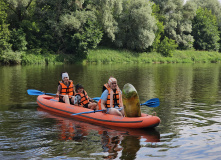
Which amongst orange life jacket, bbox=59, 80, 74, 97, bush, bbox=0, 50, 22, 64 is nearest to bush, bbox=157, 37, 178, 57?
bush, bbox=0, 50, 22, 64

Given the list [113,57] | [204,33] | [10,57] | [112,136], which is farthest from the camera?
[204,33]

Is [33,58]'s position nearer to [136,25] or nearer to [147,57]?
[136,25]

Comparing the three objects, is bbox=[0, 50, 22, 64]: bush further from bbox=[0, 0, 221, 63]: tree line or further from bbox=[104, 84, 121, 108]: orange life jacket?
bbox=[104, 84, 121, 108]: orange life jacket

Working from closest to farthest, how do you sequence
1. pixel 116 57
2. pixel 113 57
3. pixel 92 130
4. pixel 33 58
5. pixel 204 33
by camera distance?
pixel 92 130 → pixel 33 58 → pixel 113 57 → pixel 116 57 → pixel 204 33

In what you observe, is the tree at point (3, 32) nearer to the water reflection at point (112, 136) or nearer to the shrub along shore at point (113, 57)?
the shrub along shore at point (113, 57)

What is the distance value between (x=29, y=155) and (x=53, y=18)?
99.9 feet

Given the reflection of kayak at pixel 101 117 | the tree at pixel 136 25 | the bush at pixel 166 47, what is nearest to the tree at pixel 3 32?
the tree at pixel 136 25

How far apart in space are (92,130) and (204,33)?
46.9 meters

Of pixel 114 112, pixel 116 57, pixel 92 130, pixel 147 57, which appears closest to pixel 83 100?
pixel 114 112

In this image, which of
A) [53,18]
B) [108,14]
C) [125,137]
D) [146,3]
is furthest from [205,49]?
[125,137]

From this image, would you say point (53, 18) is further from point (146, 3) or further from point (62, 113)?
point (62, 113)

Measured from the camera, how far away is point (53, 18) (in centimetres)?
3428

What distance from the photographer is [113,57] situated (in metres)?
38.1

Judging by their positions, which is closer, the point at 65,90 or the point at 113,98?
the point at 113,98
